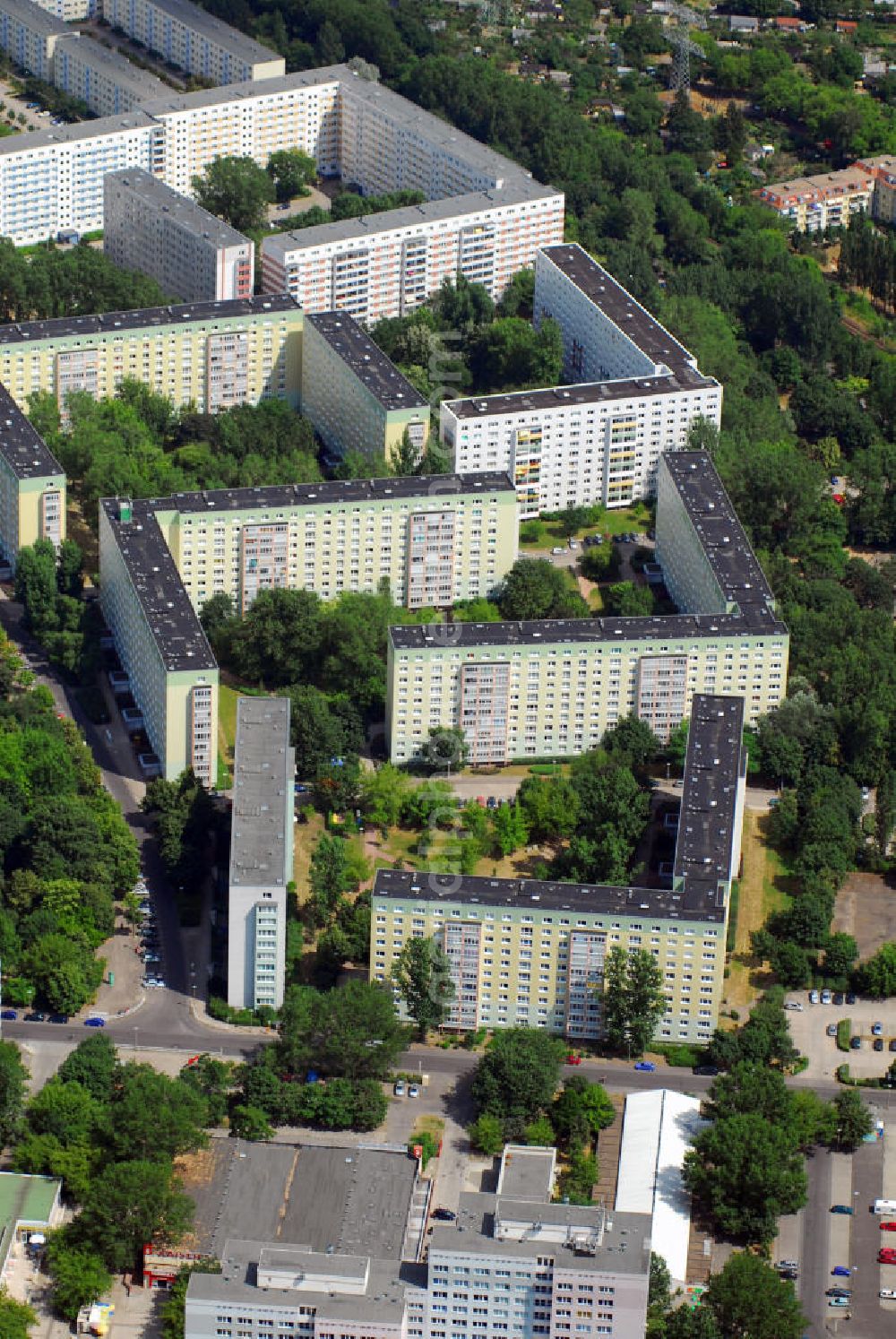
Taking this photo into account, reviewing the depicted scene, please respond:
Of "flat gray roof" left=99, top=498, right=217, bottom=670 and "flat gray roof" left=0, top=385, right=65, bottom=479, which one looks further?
"flat gray roof" left=0, top=385, right=65, bottom=479

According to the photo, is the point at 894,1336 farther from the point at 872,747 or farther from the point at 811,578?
the point at 811,578

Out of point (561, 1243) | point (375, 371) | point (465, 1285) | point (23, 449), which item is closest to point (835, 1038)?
point (561, 1243)

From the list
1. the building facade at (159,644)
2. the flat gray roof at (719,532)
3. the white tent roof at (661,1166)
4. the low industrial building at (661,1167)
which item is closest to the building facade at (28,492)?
the building facade at (159,644)

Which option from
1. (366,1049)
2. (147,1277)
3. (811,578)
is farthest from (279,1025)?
(811,578)

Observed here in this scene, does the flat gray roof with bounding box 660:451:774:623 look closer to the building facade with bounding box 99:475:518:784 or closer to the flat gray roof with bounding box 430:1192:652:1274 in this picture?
the building facade with bounding box 99:475:518:784

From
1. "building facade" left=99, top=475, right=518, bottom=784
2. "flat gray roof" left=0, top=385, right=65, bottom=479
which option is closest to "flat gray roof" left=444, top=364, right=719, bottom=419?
"building facade" left=99, top=475, right=518, bottom=784

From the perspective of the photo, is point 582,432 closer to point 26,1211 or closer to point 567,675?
point 567,675
